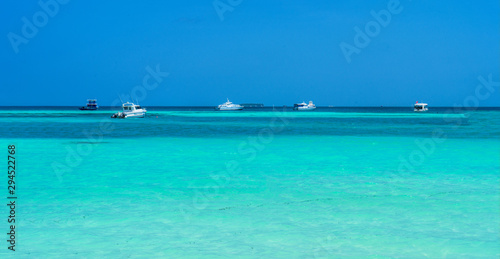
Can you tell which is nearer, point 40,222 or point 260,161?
point 40,222

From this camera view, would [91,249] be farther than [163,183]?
No

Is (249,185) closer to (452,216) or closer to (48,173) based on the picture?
(452,216)

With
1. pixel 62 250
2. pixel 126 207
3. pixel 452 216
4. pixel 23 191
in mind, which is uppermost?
pixel 23 191

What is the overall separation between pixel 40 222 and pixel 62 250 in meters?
1.90

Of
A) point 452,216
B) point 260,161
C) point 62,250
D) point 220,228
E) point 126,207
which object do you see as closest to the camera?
point 62,250

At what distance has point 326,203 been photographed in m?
9.97

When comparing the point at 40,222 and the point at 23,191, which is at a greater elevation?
the point at 23,191

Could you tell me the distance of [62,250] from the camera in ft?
21.9

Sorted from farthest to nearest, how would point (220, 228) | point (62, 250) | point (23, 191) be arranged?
1. point (23, 191)
2. point (220, 228)
3. point (62, 250)

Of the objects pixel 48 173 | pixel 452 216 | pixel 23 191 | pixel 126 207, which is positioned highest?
pixel 48 173

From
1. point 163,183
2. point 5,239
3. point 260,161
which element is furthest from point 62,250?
point 260,161

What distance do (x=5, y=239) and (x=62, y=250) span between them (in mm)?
1036

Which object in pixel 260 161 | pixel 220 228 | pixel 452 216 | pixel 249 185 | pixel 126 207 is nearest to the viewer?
pixel 220 228

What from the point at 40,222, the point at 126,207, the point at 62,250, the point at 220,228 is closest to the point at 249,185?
the point at 126,207
